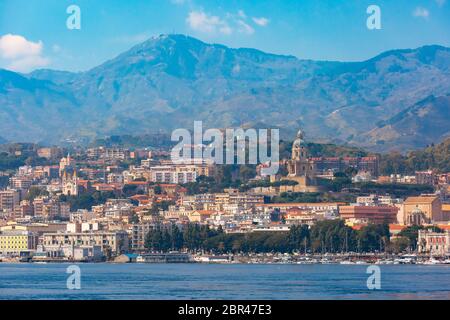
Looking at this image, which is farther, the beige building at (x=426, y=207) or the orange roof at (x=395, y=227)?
the beige building at (x=426, y=207)

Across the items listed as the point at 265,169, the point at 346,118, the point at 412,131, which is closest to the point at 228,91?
the point at 346,118

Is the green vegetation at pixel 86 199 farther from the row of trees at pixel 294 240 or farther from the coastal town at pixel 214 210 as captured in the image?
the row of trees at pixel 294 240

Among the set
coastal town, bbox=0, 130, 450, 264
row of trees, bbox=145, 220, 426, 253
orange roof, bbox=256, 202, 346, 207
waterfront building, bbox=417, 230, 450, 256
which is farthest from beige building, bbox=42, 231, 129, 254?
orange roof, bbox=256, 202, 346, 207

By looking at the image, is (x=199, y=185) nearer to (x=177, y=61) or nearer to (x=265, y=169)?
(x=265, y=169)

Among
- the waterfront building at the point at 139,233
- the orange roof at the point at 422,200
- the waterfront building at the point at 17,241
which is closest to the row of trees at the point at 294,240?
the waterfront building at the point at 139,233

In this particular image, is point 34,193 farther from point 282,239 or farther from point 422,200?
point 282,239

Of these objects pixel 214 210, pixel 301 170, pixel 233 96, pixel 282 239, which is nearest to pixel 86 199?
pixel 214 210

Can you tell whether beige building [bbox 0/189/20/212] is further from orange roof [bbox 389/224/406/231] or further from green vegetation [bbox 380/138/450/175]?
orange roof [bbox 389/224/406/231]
